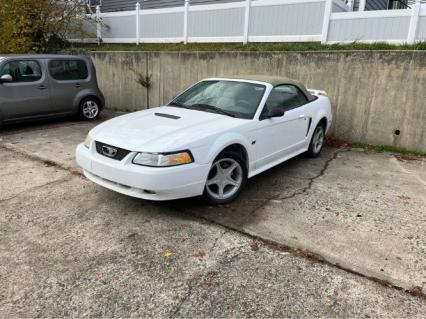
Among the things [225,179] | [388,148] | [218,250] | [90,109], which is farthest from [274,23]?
[218,250]

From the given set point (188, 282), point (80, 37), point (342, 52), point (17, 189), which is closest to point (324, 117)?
point (342, 52)

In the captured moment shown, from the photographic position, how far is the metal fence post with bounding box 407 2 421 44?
777 cm

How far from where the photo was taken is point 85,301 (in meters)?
2.67

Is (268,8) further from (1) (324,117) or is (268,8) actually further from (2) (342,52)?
(1) (324,117)

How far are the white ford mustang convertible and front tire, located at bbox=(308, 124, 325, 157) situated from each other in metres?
0.49

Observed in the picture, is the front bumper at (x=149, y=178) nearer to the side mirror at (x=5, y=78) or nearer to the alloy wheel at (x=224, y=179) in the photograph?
the alloy wheel at (x=224, y=179)

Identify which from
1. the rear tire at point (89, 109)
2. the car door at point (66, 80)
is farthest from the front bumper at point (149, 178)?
the rear tire at point (89, 109)

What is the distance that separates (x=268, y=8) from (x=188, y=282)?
8.86m

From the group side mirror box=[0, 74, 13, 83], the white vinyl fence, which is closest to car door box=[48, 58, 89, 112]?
side mirror box=[0, 74, 13, 83]

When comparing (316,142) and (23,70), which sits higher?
(23,70)

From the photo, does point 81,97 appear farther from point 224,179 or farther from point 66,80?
point 224,179

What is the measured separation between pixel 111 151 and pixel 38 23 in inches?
415

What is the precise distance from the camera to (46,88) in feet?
27.3

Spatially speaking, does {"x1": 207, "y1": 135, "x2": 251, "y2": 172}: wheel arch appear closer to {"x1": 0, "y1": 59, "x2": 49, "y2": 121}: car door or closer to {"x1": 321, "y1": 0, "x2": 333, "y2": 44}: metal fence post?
{"x1": 0, "y1": 59, "x2": 49, "y2": 121}: car door
